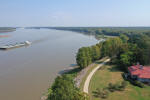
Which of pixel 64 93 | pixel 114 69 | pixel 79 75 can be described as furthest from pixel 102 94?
pixel 114 69

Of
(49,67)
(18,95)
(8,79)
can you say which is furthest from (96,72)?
(8,79)

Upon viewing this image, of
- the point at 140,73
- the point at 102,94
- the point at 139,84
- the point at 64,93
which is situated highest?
the point at 64,93

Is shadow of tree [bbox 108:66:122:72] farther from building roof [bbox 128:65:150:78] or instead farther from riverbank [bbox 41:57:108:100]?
riverbank [bbox 41:57:108:100]

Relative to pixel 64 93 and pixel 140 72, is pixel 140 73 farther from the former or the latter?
pixel 64 93

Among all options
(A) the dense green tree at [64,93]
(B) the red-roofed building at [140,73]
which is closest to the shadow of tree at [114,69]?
(B) the red-roofed building at [140,73]

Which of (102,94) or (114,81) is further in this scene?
(114,81)

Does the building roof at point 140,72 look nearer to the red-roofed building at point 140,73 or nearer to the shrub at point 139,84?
the red-roofed building at point 140,73

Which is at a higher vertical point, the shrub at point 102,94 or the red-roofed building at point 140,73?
the red-roofed building at point 140,73

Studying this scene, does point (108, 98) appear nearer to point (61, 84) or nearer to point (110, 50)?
point (61, 84)

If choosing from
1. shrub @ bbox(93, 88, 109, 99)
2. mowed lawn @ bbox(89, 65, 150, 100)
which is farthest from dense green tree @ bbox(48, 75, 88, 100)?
shrub @ bbox(93, 88, 109, 99)
